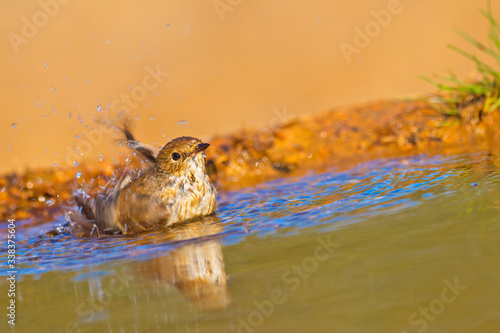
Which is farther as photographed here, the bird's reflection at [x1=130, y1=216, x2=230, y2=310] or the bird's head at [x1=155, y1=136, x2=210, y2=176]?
the bird's head at [x1=155, y1=136, x2=210, y2=176]

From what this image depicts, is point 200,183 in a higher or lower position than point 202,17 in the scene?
lower

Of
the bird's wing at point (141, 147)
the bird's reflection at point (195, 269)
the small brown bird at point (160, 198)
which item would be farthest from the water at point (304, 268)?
the bird's wing at point (141, 147)

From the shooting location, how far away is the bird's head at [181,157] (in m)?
5.75

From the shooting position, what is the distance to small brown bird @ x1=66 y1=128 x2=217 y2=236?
546 cm

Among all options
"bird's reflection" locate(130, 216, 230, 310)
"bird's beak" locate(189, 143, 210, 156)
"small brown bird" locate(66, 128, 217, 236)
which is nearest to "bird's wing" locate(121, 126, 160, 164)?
"small brown bird" locate(66, 128, 217, 236)

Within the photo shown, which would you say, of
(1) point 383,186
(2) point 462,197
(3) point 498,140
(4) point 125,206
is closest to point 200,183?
(4) point 125,206

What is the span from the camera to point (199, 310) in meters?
2.98

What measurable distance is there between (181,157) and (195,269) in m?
2.15

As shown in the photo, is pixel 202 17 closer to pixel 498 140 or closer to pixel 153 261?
pixel 498 140

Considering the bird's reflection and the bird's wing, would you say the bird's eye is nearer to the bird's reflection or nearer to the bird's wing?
the bird's wing

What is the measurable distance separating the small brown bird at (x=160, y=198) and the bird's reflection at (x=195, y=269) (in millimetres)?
518

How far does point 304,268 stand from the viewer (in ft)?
10.9

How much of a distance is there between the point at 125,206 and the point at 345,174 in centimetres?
218

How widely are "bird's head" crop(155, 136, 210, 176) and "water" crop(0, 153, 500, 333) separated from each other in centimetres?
60
